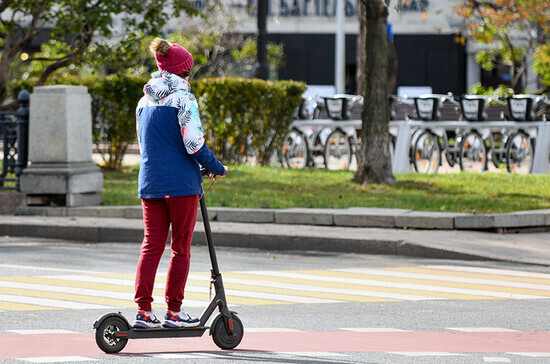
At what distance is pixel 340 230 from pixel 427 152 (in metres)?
8.15

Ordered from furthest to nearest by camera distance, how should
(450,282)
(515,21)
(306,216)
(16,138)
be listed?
(515,21)
(16,138)
(306,216)
(450,282)

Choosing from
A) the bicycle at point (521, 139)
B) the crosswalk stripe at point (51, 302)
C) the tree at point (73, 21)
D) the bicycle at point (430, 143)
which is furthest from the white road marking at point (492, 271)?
the bicycle at point (521, 139)

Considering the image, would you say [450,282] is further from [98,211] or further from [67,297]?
[98,211]

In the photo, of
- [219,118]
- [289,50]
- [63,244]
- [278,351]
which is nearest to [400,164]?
[219,118]

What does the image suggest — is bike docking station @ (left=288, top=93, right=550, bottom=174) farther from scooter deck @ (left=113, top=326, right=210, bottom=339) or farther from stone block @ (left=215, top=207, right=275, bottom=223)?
scooter deck @ (left=113, top=326, right=210, bottom=339)

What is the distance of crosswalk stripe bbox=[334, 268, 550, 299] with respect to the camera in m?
9.24

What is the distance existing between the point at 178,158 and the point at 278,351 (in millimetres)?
1299

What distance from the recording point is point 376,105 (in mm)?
16953

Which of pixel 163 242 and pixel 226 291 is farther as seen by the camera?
pixel 226 291

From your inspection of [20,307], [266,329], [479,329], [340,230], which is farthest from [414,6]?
[266,329]

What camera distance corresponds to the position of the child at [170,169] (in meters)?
6.39

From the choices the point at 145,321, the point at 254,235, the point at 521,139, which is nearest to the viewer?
the point at 145,321

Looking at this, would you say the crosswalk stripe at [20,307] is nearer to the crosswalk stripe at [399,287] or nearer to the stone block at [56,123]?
the crosswalk stripe at [399,287]

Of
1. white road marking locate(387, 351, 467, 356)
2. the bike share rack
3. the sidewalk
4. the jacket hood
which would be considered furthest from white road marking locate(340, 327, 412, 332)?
the bike share rack
